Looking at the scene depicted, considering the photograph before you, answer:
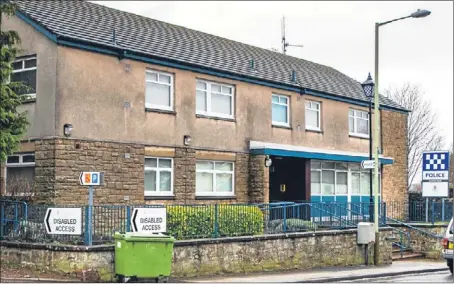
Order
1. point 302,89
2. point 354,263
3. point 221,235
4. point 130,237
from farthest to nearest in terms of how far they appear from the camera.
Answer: point 302,89 < point 354,263 < point 221,235 < point 130,237

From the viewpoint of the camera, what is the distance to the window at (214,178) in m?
25.7

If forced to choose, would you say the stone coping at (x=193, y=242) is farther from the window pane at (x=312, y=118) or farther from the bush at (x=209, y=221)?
the window pane at (x=312, y=118)

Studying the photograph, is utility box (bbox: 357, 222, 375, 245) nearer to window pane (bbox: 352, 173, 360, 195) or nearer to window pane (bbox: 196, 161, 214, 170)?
window pane (bbox: 196, 161, 214, 170)

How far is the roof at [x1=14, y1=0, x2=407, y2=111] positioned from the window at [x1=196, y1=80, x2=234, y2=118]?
0.68 meters

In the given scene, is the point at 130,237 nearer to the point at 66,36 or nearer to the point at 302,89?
the point at 66,36

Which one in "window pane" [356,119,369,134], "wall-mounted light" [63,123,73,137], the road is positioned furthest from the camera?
"window pane" [356,119,369,134]

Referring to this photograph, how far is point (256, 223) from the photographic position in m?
21.5

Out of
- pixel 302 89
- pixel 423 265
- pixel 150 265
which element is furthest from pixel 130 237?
pixel 302 89

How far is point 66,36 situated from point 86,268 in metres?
7.54

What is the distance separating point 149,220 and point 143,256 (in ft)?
5.14

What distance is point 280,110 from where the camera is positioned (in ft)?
96.6

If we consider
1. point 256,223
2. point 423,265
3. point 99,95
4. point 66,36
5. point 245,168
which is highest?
point 66,36

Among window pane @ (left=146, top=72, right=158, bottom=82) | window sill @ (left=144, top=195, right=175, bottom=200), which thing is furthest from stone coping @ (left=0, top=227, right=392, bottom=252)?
window pane @ (left=146, top=72, right=158, bottom=82)

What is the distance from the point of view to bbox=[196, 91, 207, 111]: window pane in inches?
1013
